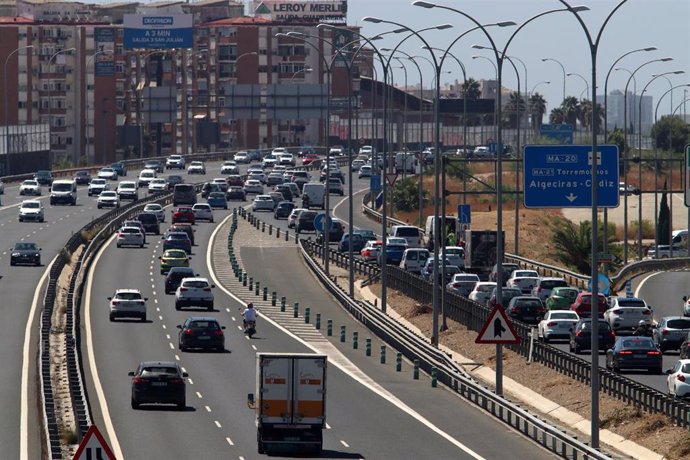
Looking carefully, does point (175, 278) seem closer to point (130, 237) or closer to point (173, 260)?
point (173, 260)

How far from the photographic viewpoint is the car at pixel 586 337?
53938 mm

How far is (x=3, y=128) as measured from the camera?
16000 cm

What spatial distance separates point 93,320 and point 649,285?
1172 inches

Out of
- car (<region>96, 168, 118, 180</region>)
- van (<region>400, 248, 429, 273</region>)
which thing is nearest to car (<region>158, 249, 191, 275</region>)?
van (<region>400, 248, 429, 273</region>)

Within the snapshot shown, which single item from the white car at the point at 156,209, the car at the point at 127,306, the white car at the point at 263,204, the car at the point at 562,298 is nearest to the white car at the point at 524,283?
the car at the point at 562,298

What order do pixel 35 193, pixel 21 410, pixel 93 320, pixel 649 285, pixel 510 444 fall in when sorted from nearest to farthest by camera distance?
1. pixel 510 444
2. pixel 21 410
3. pixel 93 320
4. pixel 649 285
5. pixel 35 193

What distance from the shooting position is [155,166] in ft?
547

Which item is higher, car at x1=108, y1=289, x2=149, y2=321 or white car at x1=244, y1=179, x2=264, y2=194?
white car at x1=244, y1=179, x2=264, y2=194

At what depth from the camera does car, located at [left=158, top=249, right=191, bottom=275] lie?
8394 centimetres

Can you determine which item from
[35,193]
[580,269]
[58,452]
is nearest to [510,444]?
[58,452]

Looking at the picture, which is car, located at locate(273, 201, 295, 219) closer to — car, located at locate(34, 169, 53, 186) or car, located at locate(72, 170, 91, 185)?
car, located at locate(34, 169, 53, 186)

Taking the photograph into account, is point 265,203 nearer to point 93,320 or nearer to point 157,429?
point 93,320

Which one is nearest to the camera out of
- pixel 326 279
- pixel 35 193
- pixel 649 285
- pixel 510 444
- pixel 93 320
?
pixel 510 444

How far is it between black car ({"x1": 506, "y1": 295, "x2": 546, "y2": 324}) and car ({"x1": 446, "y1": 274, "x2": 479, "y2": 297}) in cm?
894
